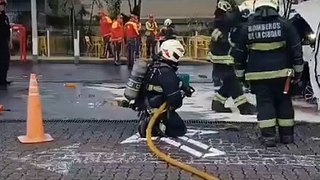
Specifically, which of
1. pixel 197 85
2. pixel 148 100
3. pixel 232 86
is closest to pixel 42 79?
pixel 197 85

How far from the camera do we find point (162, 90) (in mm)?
7910

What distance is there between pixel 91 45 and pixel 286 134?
17.2 meters

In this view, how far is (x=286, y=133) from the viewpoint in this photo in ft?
25.5

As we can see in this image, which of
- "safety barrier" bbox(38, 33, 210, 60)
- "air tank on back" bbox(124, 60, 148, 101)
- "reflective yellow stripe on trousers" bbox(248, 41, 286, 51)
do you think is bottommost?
"safety barrier" bbox(38, 33, 210, 60)

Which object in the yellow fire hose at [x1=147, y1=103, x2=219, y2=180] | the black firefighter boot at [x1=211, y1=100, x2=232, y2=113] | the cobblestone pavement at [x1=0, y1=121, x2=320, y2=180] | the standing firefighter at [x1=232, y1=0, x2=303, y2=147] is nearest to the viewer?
the yellow fire hose at [x1=147, y1=103, x2=219, y2=180]

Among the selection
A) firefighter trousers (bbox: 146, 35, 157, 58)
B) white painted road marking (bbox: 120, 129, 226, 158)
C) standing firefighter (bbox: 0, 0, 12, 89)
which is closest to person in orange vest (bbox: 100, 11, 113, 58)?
firefighter trousers (bbox: 146, 35, 157, 58)

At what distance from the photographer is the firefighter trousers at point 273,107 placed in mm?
7668

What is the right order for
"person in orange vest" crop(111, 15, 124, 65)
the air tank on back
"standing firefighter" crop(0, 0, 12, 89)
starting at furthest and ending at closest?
"person in orange vest" crop(111, 15, 124, 65), "standing firefighter" crop(0, 0, 12, 89), the air tank on back

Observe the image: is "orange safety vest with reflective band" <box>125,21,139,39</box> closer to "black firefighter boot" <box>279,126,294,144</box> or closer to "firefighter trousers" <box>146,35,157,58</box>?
"firefighter trousers" <box>146,35,157,58</box>

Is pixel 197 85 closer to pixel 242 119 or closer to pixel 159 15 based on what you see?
pixel 242 119

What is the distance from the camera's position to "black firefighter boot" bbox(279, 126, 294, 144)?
25.5 ft

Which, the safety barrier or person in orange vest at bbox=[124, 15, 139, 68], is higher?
person in orange vest at bbox=[124, 15, 139, 68]

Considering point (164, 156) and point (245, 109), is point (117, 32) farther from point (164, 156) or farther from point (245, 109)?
point (164, 156)

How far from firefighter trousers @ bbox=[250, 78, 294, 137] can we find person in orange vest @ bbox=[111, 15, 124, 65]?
15.0 meters
